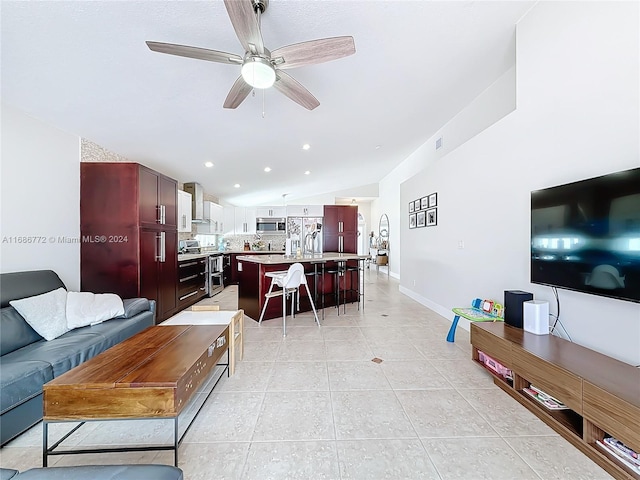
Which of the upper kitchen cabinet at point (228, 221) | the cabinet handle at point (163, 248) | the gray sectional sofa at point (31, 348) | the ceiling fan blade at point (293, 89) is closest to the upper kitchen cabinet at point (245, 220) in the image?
the upper kitchen cabinet at point (228, 221)

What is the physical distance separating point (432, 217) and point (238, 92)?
3545mm

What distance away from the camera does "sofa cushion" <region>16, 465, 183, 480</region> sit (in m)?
0.90

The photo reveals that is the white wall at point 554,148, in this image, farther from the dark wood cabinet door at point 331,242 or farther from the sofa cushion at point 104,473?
the dark wood cabinet door at point 331,242

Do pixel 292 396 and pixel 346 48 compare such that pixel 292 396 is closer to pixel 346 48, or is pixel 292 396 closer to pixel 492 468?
pixel 492 468

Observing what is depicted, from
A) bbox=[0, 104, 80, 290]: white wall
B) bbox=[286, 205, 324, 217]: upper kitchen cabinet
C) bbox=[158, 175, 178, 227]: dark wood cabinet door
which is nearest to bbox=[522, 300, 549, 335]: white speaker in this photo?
bbox=[158, 175, 178, 227]: dark wood cabinet door

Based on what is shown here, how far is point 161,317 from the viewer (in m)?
3.79

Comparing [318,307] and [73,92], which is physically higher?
[73,92]

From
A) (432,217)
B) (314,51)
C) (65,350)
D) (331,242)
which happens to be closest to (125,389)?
(65,350)

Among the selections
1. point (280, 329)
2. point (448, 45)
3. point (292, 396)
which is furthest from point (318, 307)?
point (448, 45)

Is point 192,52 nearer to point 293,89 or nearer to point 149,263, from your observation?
point 293,89

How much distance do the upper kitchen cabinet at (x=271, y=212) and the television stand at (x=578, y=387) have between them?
7.29 meters

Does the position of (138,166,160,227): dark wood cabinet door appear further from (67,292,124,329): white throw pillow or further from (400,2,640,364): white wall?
(400,2,640,364): white wall

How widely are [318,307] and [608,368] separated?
3.58 metres

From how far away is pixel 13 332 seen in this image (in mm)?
1984
